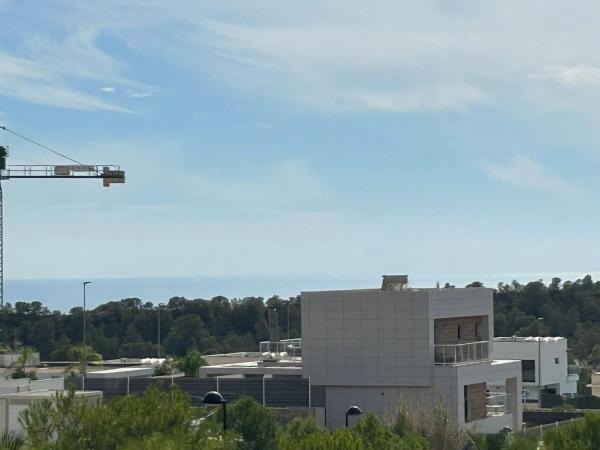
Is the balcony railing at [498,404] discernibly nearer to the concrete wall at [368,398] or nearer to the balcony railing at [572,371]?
the concrete wall at [368,398]

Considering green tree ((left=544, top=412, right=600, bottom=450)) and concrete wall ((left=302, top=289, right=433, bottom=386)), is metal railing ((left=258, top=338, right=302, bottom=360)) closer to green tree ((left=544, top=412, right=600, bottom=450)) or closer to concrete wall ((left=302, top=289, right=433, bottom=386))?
concrete wall ((left=302, top=289, right=433, bottom=386))

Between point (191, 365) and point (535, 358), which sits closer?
point (191, 365)

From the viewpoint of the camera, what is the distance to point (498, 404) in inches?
2436

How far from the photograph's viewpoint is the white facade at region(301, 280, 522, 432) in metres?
54.6

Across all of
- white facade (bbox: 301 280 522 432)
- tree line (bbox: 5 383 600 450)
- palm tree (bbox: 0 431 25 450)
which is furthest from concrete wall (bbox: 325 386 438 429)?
palm tree (bbox: 0 431 25 450)

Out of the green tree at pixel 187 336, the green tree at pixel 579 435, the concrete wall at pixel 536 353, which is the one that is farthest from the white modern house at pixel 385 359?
the green tree at pixel 187 336

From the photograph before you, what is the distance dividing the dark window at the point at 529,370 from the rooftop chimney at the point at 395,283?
4053cm

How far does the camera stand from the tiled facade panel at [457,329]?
186ft

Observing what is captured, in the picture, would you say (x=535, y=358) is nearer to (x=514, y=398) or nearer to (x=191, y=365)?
(x=514, y=398)

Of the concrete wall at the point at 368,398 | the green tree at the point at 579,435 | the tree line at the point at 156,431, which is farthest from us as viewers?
the concrete wall at the point at 368,398

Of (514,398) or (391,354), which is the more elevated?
(391,354)

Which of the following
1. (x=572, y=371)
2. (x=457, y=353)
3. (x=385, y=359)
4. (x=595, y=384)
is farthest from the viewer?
(x=595, y=384)

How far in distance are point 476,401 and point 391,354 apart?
15.7 ft

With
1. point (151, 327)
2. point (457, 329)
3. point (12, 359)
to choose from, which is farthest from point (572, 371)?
point (457, 329)
